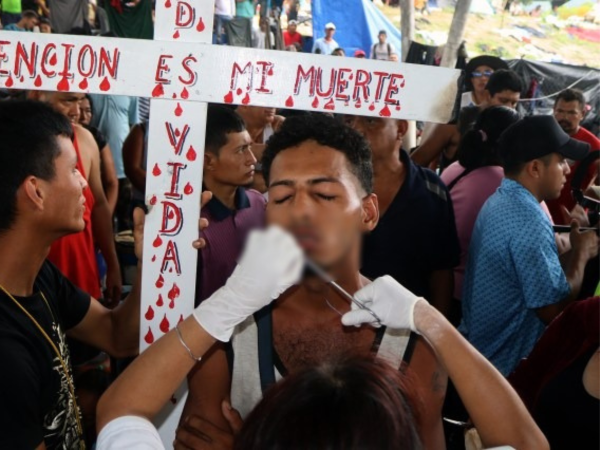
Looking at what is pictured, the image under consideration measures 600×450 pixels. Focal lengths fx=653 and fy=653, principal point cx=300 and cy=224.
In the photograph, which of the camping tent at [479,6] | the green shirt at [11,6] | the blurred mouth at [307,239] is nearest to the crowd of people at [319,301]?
the blurred mouth at [307,239]

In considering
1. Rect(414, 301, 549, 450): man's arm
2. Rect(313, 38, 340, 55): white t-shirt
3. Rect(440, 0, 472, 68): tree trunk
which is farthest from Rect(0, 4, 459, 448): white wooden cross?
Rect(313, 38, 340, 55): white t-shirt

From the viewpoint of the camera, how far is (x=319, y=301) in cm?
152

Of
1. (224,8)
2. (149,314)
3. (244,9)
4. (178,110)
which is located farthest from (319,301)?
(244,9)

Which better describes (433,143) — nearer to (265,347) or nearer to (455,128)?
(455,128)

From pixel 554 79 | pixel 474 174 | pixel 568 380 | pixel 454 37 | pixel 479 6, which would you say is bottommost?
pixel 568 380

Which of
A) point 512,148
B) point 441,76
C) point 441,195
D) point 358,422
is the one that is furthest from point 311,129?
point 512,148

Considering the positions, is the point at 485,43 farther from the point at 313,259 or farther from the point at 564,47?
the point at 313,259

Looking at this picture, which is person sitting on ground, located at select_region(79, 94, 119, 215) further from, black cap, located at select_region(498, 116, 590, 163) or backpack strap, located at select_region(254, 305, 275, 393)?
backpack strap, located at select_region(254, 305, 275, 393)

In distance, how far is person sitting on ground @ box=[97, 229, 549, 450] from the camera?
0.90 metres

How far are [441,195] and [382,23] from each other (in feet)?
23.6

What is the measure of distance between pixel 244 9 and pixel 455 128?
5018 mm

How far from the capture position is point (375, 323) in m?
1.38

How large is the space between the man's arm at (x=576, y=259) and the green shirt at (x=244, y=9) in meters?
6.33

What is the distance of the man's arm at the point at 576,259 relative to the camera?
2.33m
